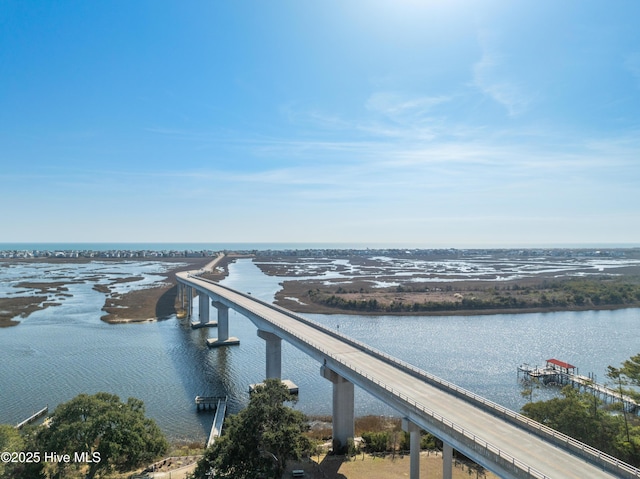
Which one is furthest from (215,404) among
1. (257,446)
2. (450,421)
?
(450,421)

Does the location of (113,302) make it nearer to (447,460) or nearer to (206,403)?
(206,403)

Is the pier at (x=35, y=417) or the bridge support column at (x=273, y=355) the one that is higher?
the bridge support column at (x=273, y=355)

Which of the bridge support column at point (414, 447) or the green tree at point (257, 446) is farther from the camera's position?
the bridge support column at point (414, 447)

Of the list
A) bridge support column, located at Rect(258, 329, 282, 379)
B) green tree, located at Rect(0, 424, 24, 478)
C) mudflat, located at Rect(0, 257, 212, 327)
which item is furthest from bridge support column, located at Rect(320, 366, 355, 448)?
mudflat, located at Rect(0, 257, 212, 327)

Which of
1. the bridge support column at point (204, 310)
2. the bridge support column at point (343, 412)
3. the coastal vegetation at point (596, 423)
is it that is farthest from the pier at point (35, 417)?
the coastal vegetation at point (596, 423)

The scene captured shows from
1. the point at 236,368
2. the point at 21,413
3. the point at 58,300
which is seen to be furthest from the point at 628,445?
the point at 58,300

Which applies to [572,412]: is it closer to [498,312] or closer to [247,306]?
[247,306]

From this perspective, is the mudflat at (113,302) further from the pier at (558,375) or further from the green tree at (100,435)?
the pier at (558,375)
